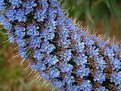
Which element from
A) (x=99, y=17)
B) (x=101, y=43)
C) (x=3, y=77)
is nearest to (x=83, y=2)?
(x=99, y=17)

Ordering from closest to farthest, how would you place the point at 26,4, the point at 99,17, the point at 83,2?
the point at 26,4 → the point at 83,2 → the point at 99,17

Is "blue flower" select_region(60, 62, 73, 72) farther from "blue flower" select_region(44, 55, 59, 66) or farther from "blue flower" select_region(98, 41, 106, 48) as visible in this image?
"blue flower" select_region(98, 41, 106, 48)

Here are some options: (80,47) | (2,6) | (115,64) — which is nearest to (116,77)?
(115,64)

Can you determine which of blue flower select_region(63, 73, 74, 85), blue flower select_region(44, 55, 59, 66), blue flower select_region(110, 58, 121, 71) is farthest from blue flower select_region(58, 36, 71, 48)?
blue flower select_region(110, 58, 121, 71)

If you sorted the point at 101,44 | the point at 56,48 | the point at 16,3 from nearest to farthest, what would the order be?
the point at 16,3 < the point at 56,48 < the point at 101,44

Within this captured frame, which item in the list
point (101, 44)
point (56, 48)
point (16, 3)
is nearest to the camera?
point (16, 3)

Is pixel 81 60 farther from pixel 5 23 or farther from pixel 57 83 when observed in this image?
pixel 5 23

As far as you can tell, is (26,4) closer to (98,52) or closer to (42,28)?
(42,28)

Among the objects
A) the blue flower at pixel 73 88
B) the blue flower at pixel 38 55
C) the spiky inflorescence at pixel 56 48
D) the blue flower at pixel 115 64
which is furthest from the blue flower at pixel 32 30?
the blue flower at pixel 115 64
